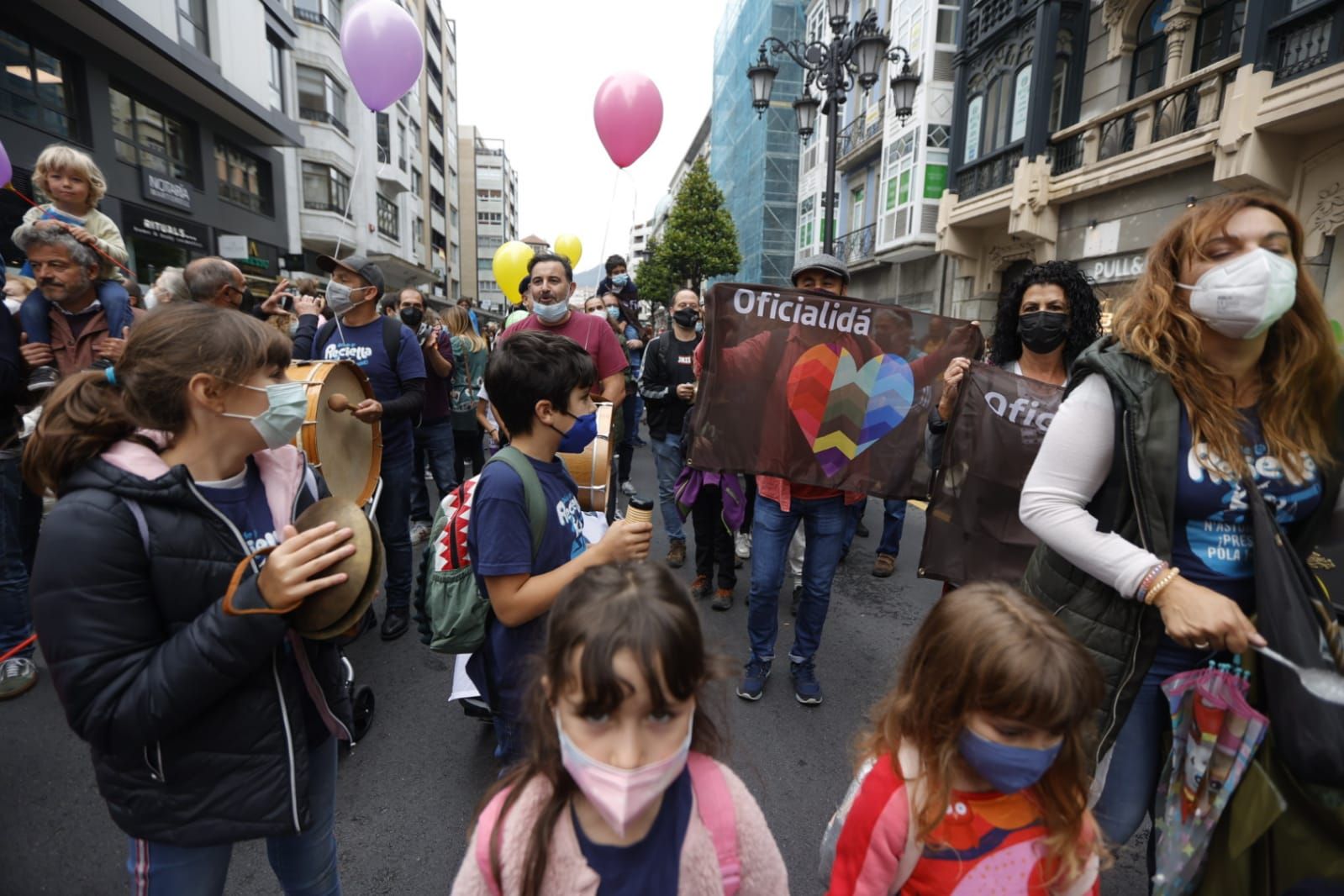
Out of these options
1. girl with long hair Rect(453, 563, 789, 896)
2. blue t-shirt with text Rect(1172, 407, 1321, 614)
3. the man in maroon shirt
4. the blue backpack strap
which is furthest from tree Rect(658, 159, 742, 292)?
girl with long hair Rect(453, 563, 789, 896)

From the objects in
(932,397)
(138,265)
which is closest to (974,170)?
(932,397)

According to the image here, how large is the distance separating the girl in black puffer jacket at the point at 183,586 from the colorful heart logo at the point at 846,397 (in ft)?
7.82

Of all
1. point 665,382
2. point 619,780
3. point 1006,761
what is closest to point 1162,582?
point 1006,761

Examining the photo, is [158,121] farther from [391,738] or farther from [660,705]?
[660,705]

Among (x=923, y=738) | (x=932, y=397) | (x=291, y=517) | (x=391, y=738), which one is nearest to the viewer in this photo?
(x=923, y=738)

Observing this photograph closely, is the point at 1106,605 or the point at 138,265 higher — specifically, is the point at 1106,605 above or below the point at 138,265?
below

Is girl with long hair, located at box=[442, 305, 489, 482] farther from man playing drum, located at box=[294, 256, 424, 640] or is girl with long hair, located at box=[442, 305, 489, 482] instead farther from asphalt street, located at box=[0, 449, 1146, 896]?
asphalt street, located at box=[0, 449, 1146, 896]

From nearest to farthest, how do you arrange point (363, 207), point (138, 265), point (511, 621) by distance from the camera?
1. point (511, 621)
2. point (138, 265)
3. point (363, 207)

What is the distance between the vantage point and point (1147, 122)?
430 inches

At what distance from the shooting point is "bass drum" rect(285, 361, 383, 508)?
2924 mm

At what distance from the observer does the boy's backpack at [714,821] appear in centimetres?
117

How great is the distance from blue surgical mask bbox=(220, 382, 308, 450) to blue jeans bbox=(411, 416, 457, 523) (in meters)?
4.04

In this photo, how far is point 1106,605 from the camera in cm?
167

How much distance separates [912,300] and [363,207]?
20275 mm
